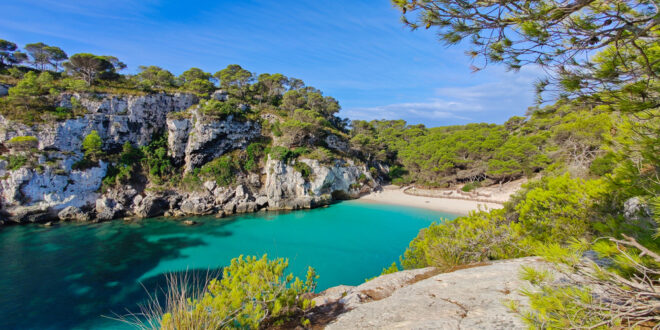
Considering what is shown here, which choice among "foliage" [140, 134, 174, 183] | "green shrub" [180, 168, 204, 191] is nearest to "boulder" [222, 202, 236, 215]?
"green shrub" [180, 168, 204, 191]

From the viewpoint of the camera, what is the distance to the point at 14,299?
8.72 metres

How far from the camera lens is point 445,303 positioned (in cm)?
277

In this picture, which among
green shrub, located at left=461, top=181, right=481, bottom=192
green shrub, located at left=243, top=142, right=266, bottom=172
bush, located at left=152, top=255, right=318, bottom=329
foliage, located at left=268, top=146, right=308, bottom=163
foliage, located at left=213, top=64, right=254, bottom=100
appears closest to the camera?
bush, located at left=152, top=255, right=318, bottom=329

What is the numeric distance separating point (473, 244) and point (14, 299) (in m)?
14.6

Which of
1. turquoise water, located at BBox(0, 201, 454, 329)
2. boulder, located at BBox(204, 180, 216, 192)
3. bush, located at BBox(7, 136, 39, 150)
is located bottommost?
turquoise water, located at BBox(0, 201, 454, 329)

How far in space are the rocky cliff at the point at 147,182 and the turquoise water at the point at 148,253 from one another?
83.1 inches

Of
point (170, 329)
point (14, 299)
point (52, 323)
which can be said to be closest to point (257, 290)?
point (170, 329)

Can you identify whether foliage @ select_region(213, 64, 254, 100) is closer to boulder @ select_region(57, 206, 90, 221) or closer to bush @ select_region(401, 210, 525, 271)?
boulder @ select_region(57, 206, 90, 221)

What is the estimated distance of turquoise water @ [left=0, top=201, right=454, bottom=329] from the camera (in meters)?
8.46

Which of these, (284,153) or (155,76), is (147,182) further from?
(155,76)

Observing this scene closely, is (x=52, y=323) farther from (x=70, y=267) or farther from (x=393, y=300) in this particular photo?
(x=393, y=300)

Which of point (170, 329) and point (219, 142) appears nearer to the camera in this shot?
point (170, 329)

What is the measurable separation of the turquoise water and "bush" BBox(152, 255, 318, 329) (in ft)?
22.2

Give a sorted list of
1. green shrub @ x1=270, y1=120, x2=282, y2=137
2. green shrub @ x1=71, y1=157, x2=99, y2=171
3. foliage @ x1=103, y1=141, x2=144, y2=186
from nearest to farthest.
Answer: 1. green shrub @ x1=71, y1=157, x2=99, y2=171
2. foliage @ x1=103, y1=141, x2=144, y2=186
3. green shrub @ x1=270, y1=120, x2=282, y2=137
